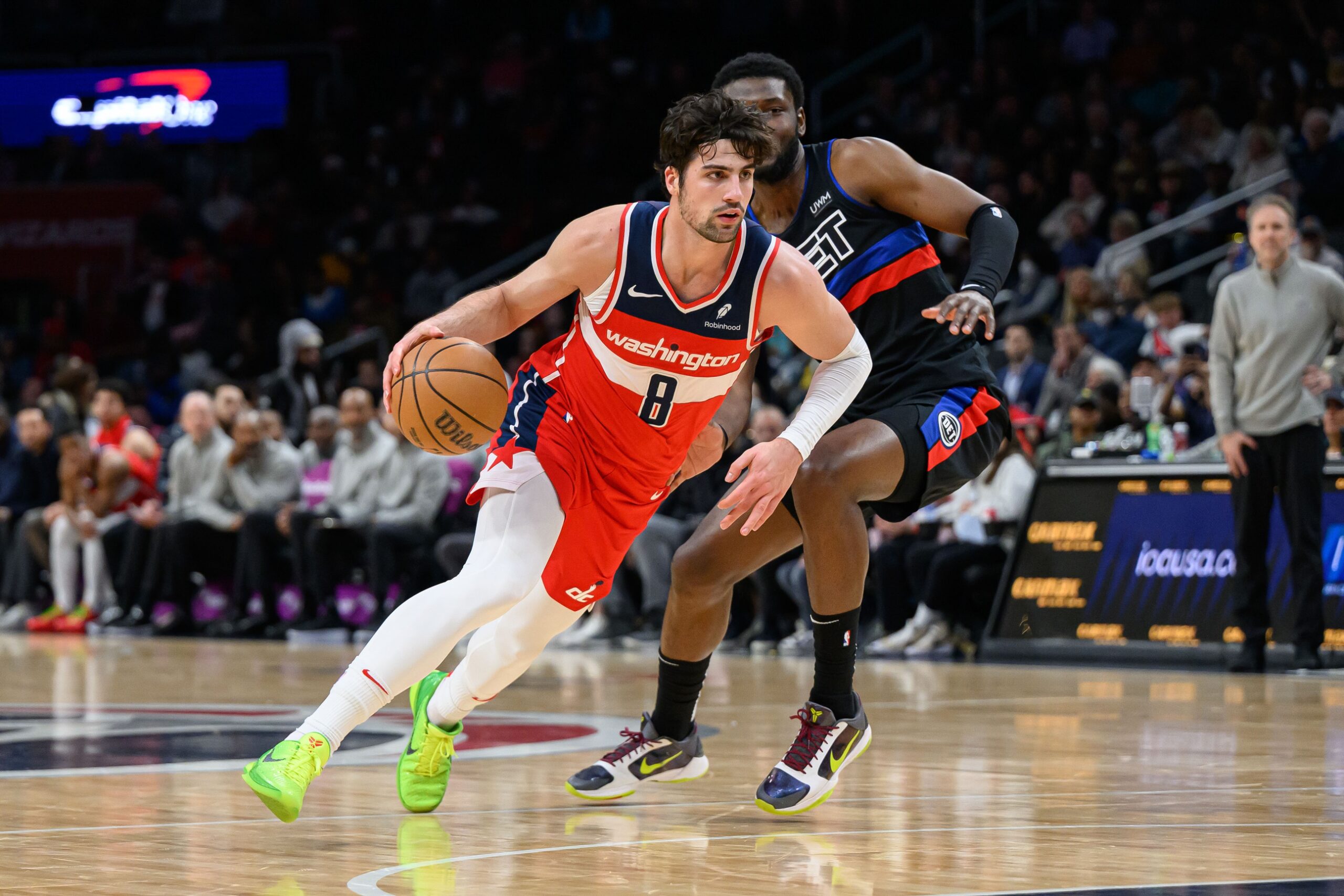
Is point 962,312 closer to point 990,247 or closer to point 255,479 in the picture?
point 990,247

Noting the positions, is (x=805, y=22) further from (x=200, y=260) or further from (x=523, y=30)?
(x=200, y=260)

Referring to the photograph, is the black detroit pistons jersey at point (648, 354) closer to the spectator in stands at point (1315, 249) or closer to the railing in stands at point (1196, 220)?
the spectator in stands at point (1315, 249)

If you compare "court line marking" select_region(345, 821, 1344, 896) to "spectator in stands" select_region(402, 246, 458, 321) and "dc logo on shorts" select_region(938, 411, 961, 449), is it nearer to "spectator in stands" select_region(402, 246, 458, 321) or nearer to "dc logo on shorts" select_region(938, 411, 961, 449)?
"dc logo on shorts" select_region(938, 411, 961, 449)

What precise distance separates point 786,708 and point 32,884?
164 inches

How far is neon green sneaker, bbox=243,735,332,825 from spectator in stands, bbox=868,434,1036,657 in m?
7.09

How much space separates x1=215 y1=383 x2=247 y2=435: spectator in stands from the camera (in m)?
14.0

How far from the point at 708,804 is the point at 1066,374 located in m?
7.40

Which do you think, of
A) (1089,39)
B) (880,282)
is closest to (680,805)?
(880,282)

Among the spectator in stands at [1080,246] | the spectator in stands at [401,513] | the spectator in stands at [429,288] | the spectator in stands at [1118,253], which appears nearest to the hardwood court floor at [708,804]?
the spectator in stands at [401,513]

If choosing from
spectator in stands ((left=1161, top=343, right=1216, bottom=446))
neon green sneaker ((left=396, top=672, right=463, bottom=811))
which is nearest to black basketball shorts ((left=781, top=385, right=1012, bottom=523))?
neon green sneaker ((left=396, top=672, right=463, bottom=811))

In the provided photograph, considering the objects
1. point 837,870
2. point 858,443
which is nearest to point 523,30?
point 858,443

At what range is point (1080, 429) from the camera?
10117 millimetres

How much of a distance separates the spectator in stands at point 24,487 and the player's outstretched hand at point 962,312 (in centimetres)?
1180

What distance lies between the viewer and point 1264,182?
12375 mm
